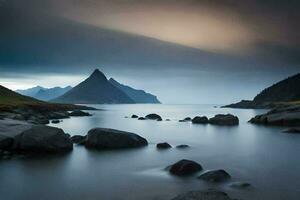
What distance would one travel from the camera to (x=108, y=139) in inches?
1624

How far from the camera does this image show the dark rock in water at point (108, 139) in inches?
1618

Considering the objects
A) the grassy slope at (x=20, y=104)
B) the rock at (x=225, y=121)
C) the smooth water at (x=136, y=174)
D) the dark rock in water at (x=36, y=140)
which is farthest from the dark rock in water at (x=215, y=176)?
the grassy slope at (x=20, y=104)

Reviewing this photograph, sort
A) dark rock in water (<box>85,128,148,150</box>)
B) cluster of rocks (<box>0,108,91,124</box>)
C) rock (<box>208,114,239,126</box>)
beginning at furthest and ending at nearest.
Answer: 1. rock (<box>208,114,239,126</box>)
2. cluster of rocks (<box>0,108,91,124</box>)
3. dark rock in water (<box>85,128,148,150</box>)

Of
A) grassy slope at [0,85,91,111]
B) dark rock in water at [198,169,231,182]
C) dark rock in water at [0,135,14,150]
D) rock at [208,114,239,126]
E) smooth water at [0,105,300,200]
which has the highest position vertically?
grassy slope at [0,85,91,111]

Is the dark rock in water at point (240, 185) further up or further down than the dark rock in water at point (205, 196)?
further down

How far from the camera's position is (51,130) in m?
36.8

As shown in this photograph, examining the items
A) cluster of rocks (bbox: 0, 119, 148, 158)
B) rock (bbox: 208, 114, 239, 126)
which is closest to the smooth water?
cluster of rocks (bbox: 0, 119, 148, 158)

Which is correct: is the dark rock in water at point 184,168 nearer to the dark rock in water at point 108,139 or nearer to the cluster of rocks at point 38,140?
the dark rock in water at point 108,139

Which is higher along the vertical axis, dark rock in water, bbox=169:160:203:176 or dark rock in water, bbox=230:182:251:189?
dark rock in water, bbox=169:160:203:176

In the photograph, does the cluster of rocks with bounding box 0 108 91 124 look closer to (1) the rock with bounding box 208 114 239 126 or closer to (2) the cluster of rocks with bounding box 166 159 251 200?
(1) the rock with bounding box 208 114 239 126

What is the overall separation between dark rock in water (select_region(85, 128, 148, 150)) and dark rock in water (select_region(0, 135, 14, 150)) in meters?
8.92

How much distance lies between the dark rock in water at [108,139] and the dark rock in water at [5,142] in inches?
351

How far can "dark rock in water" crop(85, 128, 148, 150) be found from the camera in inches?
1618

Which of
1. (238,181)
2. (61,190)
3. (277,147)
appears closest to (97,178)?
(61,190)
